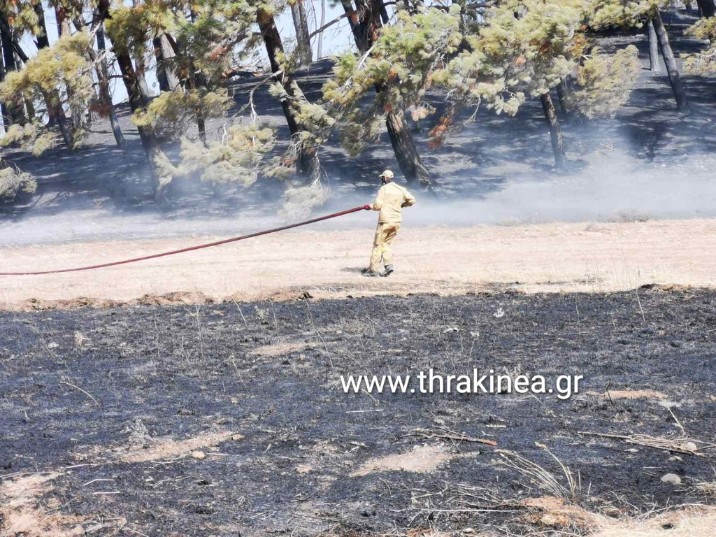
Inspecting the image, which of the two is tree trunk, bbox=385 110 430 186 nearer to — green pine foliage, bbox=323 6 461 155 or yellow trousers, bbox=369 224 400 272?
green pine foliage, bbox=323 6 461 155

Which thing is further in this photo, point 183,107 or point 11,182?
point 11,182

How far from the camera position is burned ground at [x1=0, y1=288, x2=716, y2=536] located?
6.16 meters

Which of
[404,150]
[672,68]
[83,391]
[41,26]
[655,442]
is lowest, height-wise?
[672,68]

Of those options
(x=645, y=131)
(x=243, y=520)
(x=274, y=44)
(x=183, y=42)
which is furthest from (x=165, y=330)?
(x=645, y=131)

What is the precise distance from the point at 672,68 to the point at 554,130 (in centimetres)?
614

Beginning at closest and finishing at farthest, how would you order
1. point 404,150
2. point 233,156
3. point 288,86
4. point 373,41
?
point 233,156
point 373,41
point 288,86
point 404,150

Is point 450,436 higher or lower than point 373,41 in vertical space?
lower

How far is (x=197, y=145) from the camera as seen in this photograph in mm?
25734

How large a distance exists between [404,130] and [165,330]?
16.3 meters

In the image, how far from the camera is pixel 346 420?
8.06m

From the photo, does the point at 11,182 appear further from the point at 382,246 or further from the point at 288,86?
the point at 382,246

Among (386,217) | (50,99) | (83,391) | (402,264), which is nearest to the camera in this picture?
(83,391)

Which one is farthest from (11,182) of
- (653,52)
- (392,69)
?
(653,52)

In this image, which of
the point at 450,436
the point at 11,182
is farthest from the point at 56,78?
the point at 450,436
